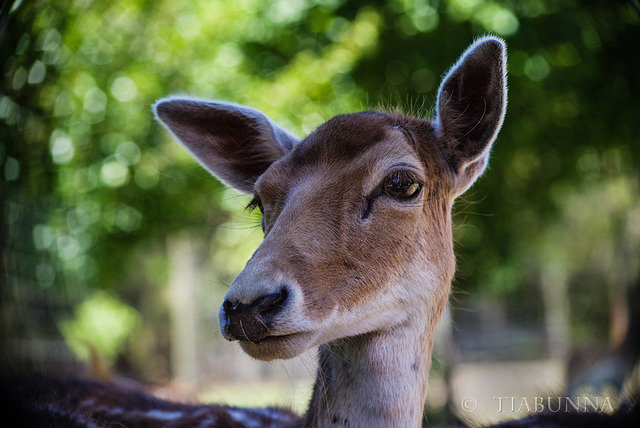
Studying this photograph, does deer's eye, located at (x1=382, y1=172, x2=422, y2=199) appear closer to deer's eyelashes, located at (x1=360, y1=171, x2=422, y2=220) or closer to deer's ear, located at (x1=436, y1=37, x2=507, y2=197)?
deer's eyelashes, located at (x1=360, y1=171, x2=422, y2=220)

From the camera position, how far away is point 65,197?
7.65m

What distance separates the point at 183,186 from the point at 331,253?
7279 mm

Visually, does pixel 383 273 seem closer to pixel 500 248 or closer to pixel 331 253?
pixel 331 253

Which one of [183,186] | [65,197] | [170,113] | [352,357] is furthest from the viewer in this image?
[183,186]

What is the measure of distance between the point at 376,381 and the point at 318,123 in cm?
274

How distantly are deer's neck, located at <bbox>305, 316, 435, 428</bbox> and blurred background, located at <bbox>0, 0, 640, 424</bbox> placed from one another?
2292 mm

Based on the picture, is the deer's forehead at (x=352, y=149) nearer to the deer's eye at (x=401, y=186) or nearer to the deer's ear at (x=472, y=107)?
the deer's eye at (x=401, y=186)

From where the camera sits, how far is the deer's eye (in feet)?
8.54

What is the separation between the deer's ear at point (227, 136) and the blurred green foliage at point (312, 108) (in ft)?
6.29

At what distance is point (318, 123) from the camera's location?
4.88 metres

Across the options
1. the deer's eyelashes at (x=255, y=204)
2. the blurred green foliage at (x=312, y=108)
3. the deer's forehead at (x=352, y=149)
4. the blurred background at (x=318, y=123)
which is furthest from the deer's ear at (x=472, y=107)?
the blurred green foliage at (x=312, y=108)

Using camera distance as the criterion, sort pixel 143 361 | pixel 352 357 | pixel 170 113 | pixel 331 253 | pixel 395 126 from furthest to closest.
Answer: pixel 143 361, pixel 170 113, pixel 395 126, pixel 352 357, pixel 331 253

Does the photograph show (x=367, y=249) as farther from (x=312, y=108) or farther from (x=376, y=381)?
(x=312, y=108)

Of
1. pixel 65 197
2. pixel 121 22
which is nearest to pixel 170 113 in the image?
pixel 65 197
